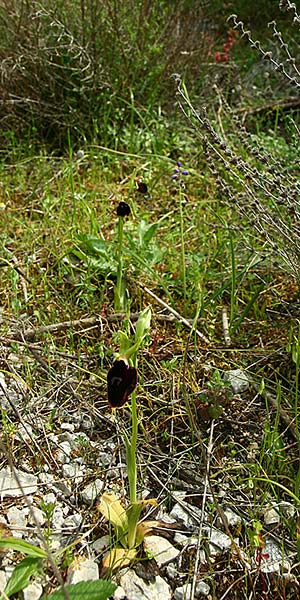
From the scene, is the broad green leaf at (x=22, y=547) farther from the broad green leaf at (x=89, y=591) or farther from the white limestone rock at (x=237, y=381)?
the white limestone rock at (x=237, y=381)

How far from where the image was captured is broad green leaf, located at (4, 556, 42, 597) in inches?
48.1

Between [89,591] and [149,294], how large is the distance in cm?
101

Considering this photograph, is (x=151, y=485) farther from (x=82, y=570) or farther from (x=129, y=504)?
(x=82, y=570)

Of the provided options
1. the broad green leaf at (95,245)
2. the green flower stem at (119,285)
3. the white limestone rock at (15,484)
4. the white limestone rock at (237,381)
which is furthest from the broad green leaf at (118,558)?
the broad green leaf at (95,245)

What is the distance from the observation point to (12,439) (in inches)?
63.1

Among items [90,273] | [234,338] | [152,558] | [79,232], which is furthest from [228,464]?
[79,232]

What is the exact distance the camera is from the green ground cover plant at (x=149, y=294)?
1.44 meters

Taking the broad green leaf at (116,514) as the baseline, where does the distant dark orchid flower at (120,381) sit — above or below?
above

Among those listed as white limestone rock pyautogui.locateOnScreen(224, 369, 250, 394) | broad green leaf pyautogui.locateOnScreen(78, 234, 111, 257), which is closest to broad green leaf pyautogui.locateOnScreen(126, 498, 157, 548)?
white limestone rock pyautogui.locateOnScreen(224, 369, 250, 394)

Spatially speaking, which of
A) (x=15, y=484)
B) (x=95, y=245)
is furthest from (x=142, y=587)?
(x=95, y=245)

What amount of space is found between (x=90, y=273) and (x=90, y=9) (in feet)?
5.04

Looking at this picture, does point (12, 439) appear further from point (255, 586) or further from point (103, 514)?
point (255, 586)

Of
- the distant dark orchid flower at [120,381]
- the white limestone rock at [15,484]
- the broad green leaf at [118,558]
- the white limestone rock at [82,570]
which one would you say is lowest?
the white limestone rock at [15,484]

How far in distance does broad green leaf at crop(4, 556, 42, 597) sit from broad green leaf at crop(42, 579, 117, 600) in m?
0.05
